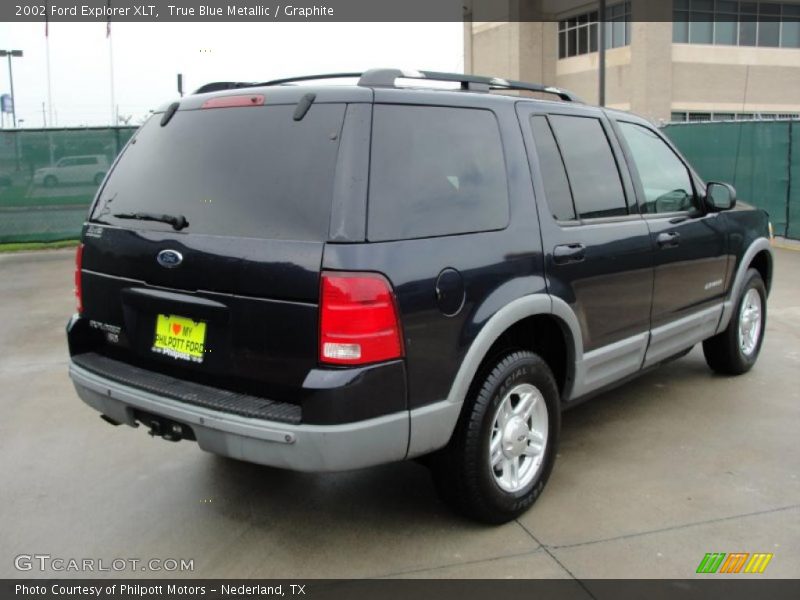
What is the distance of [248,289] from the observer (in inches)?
119

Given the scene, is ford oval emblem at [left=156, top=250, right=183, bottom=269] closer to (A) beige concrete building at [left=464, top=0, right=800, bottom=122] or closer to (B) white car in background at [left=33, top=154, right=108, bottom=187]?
(B) white car in background at [left=33, top=154, right=108, bottom=187]

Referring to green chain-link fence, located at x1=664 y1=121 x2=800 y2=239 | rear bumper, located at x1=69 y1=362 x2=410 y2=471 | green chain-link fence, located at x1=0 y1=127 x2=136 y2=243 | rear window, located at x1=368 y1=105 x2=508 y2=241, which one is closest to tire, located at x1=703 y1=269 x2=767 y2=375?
rear window, located at x1=368 y1=105 x2=508 y2=241

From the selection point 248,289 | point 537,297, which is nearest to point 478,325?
point 537,297

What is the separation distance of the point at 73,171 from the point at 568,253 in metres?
13.1

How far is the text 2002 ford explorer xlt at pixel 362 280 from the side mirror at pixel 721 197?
1.22 meters

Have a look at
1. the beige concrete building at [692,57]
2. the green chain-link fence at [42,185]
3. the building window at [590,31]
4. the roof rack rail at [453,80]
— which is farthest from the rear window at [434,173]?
the building window at [590,31]

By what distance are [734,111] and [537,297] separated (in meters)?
37.8

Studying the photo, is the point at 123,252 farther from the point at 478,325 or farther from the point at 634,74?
the point at 634,74

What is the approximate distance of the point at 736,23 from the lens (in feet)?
120

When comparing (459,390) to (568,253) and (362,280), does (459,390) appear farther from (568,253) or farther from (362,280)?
(568,253)

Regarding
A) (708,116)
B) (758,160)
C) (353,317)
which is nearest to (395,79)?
(353,317)

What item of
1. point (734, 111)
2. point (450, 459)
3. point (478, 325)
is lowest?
point (450, 459)

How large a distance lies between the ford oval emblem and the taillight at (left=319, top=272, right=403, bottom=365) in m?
0.74

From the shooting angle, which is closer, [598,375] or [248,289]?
[248,289]
